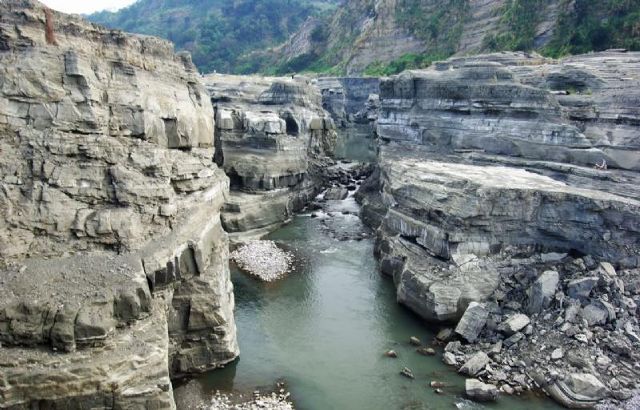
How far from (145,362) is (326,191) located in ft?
106

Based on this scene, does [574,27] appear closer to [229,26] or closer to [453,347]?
[453,347]

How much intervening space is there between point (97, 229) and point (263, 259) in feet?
50.4

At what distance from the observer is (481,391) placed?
18531mm

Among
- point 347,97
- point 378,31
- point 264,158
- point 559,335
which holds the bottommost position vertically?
point 559,335

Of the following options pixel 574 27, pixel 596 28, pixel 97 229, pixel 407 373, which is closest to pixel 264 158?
pixel 407 373

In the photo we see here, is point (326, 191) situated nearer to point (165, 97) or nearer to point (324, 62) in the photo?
point (165, 97)

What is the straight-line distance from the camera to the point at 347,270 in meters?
30.2

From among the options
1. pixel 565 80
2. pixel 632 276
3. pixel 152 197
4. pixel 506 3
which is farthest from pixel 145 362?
pixel 506 3

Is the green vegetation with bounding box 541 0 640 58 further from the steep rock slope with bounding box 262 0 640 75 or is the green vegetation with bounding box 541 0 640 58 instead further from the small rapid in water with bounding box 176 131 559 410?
the small rapid in water with bounding box 176 131 559 410

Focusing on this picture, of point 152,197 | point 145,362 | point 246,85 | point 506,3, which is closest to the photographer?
point 145,362

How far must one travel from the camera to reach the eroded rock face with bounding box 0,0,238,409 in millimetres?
13812

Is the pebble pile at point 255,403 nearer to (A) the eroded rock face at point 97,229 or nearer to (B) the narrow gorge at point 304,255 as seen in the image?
(B) the narrow gorge at point 304,255

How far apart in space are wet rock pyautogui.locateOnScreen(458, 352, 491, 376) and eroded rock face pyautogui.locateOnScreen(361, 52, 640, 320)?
317cm

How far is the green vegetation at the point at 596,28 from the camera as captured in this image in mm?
47531
